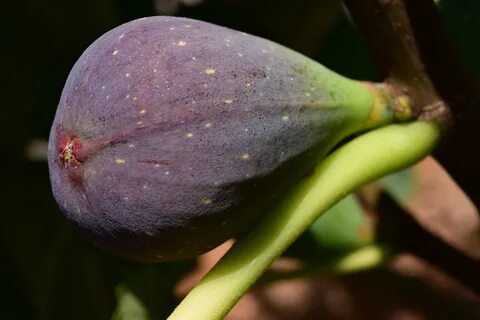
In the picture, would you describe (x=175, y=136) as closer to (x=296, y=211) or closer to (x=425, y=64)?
(x=296, y=211)

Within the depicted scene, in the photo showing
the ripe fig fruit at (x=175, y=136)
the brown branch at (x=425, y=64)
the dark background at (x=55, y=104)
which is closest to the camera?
the ripe fig fruit at (x=175, y=136)

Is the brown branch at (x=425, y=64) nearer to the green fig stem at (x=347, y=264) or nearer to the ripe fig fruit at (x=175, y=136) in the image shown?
the ripe fig fruit at (x=175, y=136)

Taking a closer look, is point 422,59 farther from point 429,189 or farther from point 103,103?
point 429,189

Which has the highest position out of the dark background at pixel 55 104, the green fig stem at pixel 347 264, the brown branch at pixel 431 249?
the dark background at pixel 55 104

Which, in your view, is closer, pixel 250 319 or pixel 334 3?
pixel 334 3

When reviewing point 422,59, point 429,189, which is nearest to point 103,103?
point 422,59

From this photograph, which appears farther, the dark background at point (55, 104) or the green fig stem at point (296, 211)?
the dark background at point (55, 104)

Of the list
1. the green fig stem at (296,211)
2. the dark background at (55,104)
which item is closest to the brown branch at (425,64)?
the green fig stem at (296,211)
